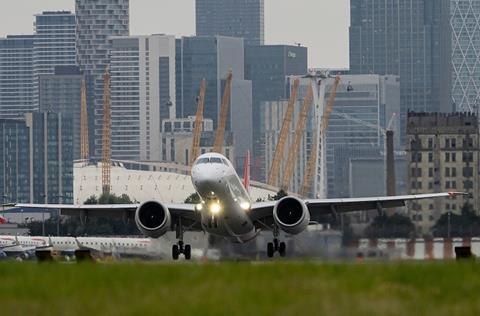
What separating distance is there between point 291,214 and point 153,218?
4.39 meters

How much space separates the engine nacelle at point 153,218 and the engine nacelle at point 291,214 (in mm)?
3484

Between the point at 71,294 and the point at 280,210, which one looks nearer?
the point at 71,294

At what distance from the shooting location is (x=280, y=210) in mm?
64375

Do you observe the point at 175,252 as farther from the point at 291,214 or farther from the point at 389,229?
the point at 389,229

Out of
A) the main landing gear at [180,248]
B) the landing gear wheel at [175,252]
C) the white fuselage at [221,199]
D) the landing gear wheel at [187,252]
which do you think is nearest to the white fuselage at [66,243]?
the main landing gear at [180,248]

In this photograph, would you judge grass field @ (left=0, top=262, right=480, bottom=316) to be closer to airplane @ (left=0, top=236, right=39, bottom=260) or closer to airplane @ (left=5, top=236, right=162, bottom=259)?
airplane @ (left=5, top=236, right=162, bottom=259)

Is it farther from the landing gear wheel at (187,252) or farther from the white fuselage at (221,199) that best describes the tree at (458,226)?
the white fuselage at (221,199)

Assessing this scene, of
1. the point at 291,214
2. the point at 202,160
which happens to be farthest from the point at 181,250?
the point at 291,214

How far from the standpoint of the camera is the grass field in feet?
84.3

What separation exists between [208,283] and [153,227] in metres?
35.5

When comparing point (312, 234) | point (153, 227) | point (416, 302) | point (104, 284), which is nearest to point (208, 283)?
point (104, 284)

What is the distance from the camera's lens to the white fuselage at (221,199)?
62781mm

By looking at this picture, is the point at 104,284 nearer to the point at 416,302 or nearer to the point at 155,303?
the point at 155,303

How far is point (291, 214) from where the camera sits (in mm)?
64500
